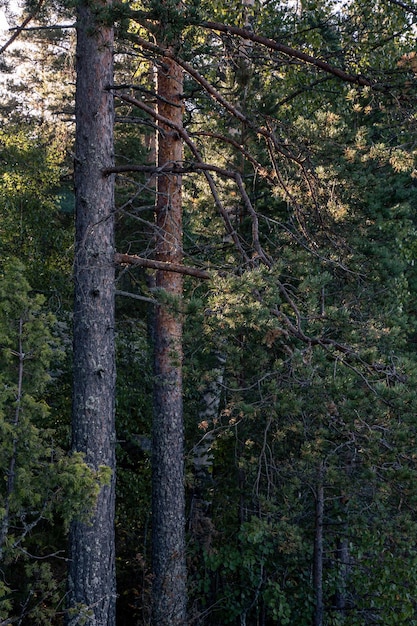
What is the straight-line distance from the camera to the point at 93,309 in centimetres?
735

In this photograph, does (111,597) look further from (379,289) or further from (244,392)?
(379,289)

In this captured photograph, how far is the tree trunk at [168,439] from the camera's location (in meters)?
9.15

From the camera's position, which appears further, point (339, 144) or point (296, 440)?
point (339, 144)

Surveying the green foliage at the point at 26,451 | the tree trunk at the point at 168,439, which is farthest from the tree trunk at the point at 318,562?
the green foliage at the point at 26,451

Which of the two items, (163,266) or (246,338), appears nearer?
(163,266)

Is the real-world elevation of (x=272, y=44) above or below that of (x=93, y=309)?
above

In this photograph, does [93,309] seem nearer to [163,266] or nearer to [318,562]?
[163,266]

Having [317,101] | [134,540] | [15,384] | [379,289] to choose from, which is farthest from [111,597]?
[317,101]

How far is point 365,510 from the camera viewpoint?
890 cm

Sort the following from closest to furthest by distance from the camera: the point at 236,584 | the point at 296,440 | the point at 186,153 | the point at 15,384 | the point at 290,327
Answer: the point at 15,384
the point at 290,327
the point at 296,440
the point at 236,584
the point at 186,153

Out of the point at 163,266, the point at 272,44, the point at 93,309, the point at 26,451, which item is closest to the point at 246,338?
the point at 163,266

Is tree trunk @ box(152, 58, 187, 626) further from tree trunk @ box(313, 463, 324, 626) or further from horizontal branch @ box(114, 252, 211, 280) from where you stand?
tree trunk @ box(313, 463, 324, 626)

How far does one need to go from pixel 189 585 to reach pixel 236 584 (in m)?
0.71

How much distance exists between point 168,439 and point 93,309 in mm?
2618
